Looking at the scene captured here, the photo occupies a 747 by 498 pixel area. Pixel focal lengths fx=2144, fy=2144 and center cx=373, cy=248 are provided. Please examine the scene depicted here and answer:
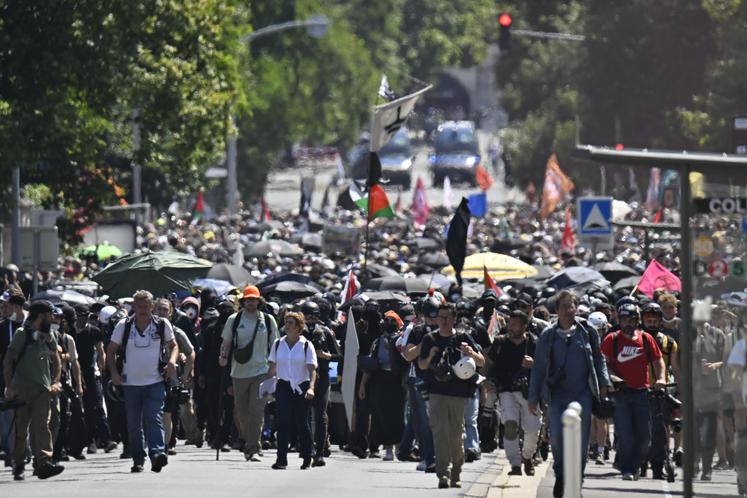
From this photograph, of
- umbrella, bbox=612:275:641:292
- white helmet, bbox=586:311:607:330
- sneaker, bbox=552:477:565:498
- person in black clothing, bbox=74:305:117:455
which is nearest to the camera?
sneaker, bbox=552:477:565:498

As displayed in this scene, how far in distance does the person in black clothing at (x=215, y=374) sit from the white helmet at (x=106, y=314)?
0.90 metres

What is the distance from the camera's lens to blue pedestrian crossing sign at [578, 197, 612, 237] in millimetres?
30797

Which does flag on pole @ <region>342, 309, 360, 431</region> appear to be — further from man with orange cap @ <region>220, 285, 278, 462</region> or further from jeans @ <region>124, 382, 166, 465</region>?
jeans @ <region>124, 382, 166, 465</region>

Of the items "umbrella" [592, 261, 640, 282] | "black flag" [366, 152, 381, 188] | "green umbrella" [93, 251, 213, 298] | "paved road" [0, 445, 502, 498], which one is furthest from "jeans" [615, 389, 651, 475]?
"umbrella" [592, 261, 640, 282]

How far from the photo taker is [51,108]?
29.8 meters

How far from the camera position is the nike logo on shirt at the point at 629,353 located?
17.8 metres

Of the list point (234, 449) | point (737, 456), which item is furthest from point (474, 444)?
point (737, 456)

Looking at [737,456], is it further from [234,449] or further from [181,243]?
[181,243]

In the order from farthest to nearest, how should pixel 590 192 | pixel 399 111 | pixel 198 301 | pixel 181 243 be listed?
pixel 590 192
pixel 181 243
pixel 399 111
pixel 198 301

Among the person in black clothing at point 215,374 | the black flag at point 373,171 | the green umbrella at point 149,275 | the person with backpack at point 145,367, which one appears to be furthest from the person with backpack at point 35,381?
the black flag at point 373,171

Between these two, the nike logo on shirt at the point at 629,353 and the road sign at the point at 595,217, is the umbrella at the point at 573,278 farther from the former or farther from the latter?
the nike logo on shirt at the point at 629,353

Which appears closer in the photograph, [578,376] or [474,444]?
[578,376]

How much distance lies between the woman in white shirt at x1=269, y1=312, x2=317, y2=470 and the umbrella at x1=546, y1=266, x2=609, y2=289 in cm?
1021

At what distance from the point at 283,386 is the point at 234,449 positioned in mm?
2762
